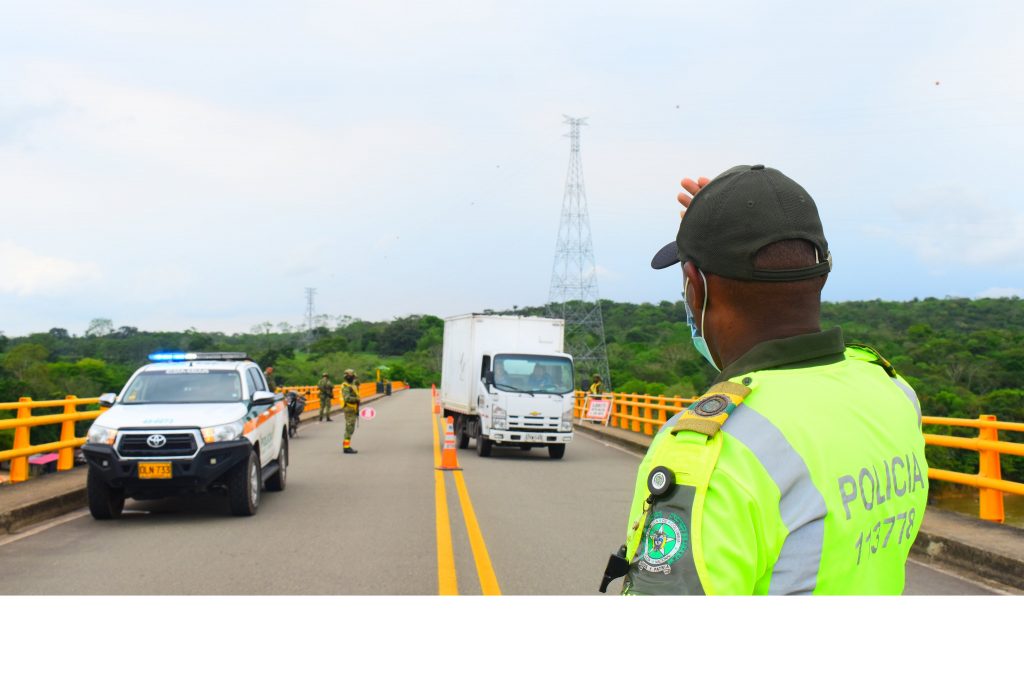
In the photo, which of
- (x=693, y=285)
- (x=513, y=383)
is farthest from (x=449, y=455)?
(x=693, y=285)

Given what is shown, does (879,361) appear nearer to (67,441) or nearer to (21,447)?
(21,447)

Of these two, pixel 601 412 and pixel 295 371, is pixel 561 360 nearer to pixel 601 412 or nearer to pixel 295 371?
pixel 601 412

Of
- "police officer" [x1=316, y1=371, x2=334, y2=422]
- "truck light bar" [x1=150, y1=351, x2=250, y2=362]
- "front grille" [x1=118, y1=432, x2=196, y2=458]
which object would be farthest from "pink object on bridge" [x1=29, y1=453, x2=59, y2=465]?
"police officer" [x1=316, y1=371, x2=334, y2=422]

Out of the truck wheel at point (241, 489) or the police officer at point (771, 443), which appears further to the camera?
the truck wheel at point (241, 489)

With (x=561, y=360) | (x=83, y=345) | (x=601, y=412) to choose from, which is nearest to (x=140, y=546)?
(x=561, y=360)

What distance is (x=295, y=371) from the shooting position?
94.1 m

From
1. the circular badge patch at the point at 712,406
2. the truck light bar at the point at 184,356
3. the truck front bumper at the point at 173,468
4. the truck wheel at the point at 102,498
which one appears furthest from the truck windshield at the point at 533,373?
the circular badge patch at the point at 712,406

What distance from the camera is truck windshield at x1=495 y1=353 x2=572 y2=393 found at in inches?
897

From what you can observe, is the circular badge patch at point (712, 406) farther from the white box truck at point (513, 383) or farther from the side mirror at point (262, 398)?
the white box truck at point (513, 383)

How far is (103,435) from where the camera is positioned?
11.3 metres

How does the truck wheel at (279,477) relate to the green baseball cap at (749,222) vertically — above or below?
below

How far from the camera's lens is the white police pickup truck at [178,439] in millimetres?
11250

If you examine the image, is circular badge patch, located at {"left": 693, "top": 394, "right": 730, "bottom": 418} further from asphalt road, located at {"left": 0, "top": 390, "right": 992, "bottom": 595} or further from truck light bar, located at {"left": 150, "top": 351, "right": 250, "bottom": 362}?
truck light bar, located at {"left": 150, "top": 351, "right": 250, "bottom": 362}

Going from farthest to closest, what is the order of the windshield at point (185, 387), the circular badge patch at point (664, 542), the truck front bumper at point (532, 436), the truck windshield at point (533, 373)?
the truck windshield at point (533, 373) → the truck front bumper at point (532, 436) → the windshield at point (185, 387) → the circular badge patch at point (664, 542)
